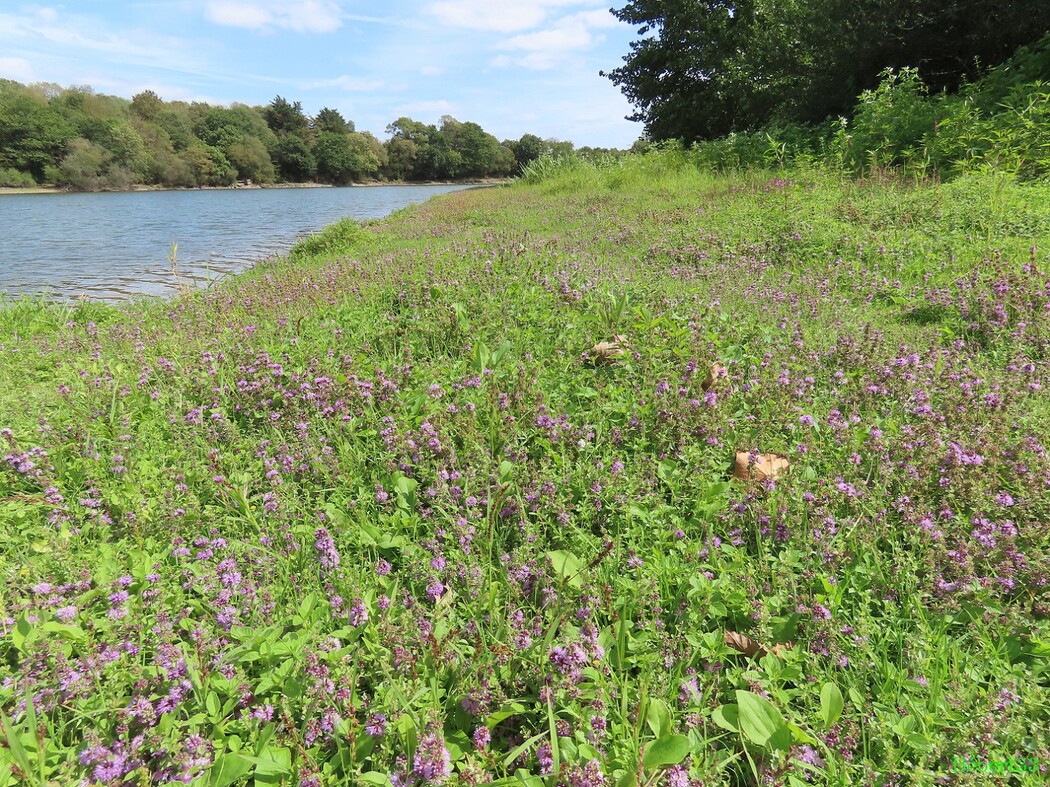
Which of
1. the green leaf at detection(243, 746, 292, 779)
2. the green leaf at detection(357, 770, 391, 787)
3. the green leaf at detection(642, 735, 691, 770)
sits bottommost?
the green leaf at detection(243, 746, 292, 779)

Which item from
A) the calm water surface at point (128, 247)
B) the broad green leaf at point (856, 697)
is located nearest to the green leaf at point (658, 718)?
the broad green leaf at point (856, 697)

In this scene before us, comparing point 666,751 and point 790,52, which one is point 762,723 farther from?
point 790,52

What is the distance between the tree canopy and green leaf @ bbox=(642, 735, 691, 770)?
705 inches

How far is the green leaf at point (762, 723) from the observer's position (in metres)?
1.62

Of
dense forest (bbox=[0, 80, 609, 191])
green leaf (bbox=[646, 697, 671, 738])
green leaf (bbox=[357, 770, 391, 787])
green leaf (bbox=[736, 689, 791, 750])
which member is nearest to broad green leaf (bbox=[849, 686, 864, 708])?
green leaf (bbox=[736, 689, 791, 750])

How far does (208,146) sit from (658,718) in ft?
363

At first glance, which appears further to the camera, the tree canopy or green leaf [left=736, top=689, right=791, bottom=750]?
the tree canopy

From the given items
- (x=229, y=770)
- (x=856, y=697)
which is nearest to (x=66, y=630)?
(x=229, y=770)

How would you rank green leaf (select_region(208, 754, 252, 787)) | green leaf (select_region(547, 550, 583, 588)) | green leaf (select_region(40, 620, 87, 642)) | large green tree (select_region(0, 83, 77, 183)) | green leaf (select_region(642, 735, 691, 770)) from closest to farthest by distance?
green leaf (select_region(642, 735, 691, 770)) < green leaf (select_region(208, 754, 252, 787)) < green leaf (select_region(40, 620, 87, 642)) < green leaf (select_region(547, 550, 583, 588)) < large green tree (select_region(0, 83, 77, 183))

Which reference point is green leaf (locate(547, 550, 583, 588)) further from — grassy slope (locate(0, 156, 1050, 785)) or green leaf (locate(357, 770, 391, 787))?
green leaf (locate(357, 770, 391, 787))

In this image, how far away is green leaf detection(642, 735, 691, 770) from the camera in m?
1.48

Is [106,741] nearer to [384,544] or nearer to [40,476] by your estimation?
[384,544]

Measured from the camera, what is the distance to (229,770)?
1599 mm

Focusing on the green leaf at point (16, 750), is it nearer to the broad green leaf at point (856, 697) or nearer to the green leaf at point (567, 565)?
the green leaf at point (567, 565)
